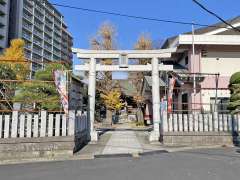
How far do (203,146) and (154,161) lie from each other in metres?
4.37

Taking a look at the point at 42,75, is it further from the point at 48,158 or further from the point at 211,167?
the point at 211,167

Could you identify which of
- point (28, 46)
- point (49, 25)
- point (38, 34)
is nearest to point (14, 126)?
point (28, 46)

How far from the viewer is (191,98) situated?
21172mm

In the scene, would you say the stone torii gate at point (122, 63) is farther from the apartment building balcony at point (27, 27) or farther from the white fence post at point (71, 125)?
the apartment building balcony at point (27, 27)

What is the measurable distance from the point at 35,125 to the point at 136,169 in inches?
169

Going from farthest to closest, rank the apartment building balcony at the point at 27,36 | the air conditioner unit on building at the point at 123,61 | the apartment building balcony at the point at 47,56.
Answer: the apartment building balcony at the point at 47,56, the apartment building balcony at the point at 27,36, the air conditioner unit on building at the point at 123,61

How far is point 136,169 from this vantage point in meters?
7.59

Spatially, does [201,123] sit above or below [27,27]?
below

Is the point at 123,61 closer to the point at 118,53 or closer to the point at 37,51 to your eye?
the point at 118,53

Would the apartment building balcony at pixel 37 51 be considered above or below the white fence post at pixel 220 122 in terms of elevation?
above

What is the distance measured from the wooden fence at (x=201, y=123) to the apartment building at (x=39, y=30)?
1800 inches

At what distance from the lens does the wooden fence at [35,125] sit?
10156mm

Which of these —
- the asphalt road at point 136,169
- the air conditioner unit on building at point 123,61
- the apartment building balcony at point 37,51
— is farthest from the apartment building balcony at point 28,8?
the asphalt road at point 136,169

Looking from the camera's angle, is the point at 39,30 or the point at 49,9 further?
the point at 49,9
